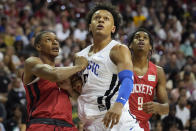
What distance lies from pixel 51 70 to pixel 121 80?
802 mm

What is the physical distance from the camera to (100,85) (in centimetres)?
458

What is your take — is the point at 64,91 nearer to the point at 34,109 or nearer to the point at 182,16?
the point at 34,109

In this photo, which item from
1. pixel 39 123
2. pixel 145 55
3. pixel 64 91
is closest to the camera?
pixel 39 123

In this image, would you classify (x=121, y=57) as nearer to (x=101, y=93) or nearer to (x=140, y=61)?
(x=101, y=93)

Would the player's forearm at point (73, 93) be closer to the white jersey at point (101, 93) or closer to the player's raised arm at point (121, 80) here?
the white jersey at point (101, 93)

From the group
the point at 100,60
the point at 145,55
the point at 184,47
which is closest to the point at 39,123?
the point at 100,60

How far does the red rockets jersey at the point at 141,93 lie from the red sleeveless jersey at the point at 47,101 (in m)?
1.19

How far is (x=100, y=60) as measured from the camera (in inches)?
181

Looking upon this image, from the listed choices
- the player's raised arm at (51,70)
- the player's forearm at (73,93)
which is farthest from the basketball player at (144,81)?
the player's raised arm at (51,70)

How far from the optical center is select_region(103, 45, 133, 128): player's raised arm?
13.5 feet

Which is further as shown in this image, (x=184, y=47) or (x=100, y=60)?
(x=184, y=47)

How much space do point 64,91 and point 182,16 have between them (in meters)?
12.3

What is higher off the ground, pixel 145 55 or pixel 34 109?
pixel 145 55

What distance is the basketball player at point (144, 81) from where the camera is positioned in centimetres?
559
